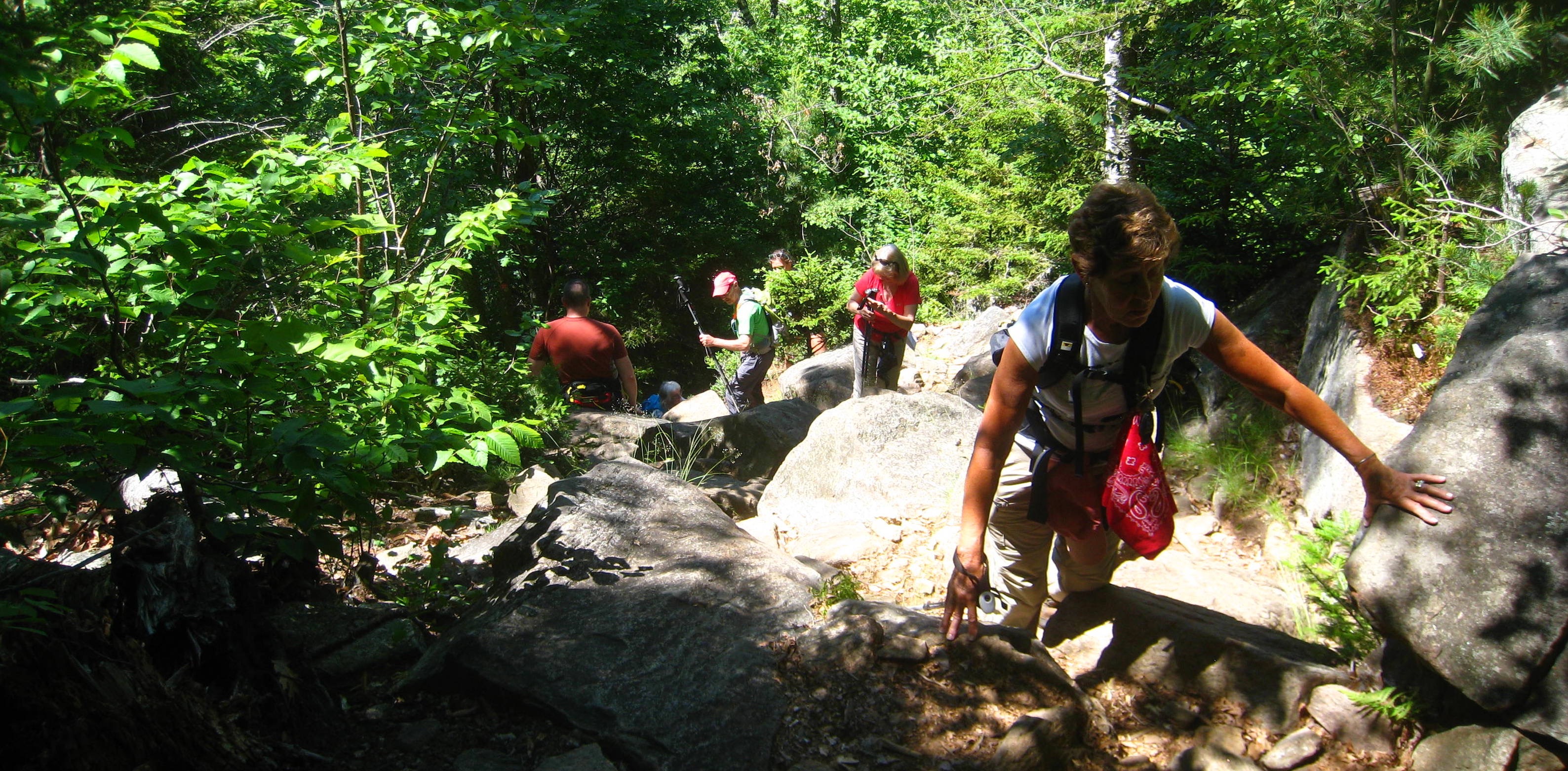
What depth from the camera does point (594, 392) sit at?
7.88 metres

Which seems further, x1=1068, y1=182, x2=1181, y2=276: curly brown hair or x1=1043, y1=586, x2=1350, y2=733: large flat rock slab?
x1=1043, y1=586, x2=1350, y2=733: large flat rock slab

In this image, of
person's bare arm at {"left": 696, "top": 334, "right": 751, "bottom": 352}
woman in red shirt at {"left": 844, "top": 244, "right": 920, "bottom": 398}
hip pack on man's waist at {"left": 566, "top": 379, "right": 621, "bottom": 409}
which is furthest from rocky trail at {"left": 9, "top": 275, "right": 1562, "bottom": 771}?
person's bare arm at {"left": 696, "top": 334, "right": 751, "bottom": 352}

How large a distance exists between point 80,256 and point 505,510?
13.2 ft

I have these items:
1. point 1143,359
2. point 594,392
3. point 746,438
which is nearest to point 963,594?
point 1143,359

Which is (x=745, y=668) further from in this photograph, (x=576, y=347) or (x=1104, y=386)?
(x=576, y=347)

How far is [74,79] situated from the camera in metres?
2.58

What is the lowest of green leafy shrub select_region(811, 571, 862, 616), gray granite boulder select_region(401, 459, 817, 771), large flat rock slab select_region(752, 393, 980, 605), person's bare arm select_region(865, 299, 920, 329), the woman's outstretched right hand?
large flat rock slab select_region(752, 393, 980, 605)

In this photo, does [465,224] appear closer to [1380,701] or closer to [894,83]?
[1380,701]

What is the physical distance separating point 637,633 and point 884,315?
4989 millimetres

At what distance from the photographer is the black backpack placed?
103 inches

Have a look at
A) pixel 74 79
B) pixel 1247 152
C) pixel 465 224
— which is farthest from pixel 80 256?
pixel 1247 152

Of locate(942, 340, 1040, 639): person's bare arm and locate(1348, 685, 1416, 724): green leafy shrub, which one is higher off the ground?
locate(942, 340, 1040, 639): person's bare arm

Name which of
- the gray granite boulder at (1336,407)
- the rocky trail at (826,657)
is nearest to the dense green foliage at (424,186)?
the gray granite boulder at (1336,407)

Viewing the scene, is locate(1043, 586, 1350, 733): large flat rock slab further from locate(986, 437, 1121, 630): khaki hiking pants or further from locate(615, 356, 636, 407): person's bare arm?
locate(615, 356, 636, 407): person's bare arm
